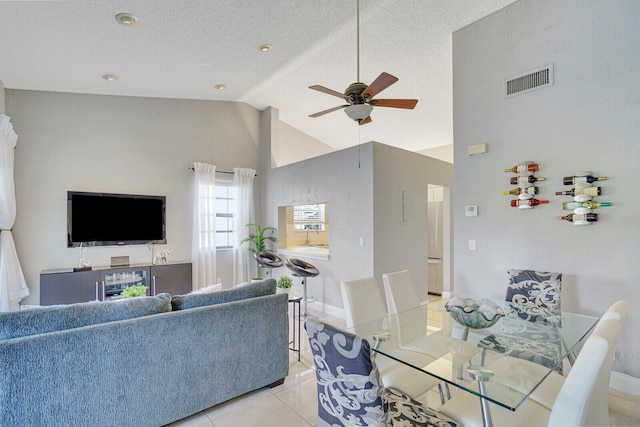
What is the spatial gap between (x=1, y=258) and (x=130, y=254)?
147cm

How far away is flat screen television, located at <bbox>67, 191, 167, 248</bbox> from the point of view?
179 inches

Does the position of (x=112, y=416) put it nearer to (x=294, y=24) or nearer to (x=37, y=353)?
(x=37, y=353)

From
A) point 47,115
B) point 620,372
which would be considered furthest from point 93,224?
point 620,372

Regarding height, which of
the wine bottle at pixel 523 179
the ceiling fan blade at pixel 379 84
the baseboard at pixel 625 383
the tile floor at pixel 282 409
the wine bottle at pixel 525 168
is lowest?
Answer: the tile floor at pixel 282 409

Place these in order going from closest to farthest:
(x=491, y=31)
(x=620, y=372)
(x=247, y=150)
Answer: (x=620, y=372), (x=491, y=31), (x=247, y=150)

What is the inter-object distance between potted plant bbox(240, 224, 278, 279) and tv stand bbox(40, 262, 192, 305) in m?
1.24

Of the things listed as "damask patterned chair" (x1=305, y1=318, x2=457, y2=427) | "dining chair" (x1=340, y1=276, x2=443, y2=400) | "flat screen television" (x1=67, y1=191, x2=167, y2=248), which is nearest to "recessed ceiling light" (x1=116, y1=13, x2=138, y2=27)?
"flat screen television" (x1=67, y1=191, x2=167, y2=248)

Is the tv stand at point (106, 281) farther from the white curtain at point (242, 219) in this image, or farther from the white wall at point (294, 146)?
the white wall at point (294, 146)

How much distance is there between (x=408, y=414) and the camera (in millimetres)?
1510

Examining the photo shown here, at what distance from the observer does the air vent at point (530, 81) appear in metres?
3.02

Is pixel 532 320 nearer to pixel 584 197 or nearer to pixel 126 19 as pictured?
pixel 584 197

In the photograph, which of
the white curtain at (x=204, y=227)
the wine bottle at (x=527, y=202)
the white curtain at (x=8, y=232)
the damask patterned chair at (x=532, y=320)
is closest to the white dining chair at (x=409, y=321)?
the damask patterned chair at (x=532, y=320)

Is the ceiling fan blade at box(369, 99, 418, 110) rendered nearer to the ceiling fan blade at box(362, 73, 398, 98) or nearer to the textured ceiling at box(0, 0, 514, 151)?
the ceiling fan blade at box(362, 73, 398, 98)

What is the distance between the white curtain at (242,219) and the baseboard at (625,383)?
5.08m
